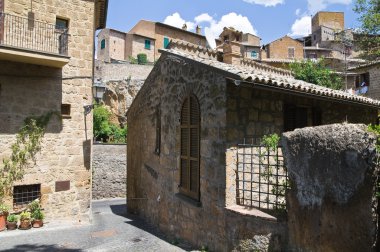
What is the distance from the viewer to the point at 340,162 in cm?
389

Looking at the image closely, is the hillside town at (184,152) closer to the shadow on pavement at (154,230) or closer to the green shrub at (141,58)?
the shadow on pavement at (154,230)

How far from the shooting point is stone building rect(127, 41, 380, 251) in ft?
20.9

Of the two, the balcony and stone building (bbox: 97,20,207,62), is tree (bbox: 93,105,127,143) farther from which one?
the balcony

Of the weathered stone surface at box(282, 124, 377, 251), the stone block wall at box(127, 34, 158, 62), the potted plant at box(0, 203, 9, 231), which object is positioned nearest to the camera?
the weathered stone surface at box(282, 124, 377, 251)

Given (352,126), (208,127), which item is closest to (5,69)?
(208,127)

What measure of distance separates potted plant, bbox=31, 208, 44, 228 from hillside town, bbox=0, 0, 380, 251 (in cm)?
3

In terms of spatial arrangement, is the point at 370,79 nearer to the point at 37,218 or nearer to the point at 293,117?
the point at 293,117

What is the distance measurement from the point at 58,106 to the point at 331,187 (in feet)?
30.0

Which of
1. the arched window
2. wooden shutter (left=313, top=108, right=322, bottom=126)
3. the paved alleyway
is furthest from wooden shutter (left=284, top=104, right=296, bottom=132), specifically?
the paved alleyway

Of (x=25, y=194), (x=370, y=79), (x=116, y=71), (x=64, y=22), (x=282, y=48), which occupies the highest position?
(x=282, y=48)

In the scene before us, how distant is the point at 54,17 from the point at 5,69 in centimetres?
246

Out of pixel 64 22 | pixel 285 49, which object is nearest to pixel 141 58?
pixel 285 49

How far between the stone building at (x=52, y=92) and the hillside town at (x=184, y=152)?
0.03m

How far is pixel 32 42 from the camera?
10.1 metres
